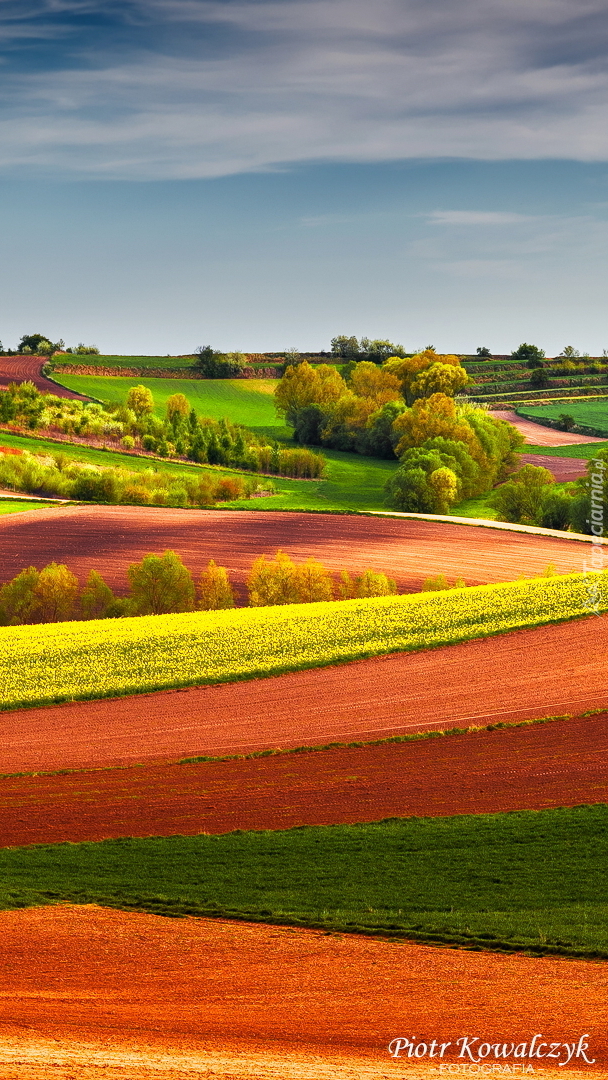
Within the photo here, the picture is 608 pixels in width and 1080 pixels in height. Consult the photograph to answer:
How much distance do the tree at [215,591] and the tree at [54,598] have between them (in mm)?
6823

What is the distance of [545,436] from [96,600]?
79827 millimetres

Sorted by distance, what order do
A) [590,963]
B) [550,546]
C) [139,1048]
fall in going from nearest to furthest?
[139,1048] < [590,963] < [550,546]

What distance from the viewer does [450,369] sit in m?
136

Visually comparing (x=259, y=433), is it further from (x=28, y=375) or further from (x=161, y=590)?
(x=161, y=590)

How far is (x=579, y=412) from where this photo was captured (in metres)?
139

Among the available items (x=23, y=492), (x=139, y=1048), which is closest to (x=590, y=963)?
(x=139, y=1048)

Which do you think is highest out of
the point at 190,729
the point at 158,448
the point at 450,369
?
the point at 450,369

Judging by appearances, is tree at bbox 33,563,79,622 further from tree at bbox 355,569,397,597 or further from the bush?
the bush

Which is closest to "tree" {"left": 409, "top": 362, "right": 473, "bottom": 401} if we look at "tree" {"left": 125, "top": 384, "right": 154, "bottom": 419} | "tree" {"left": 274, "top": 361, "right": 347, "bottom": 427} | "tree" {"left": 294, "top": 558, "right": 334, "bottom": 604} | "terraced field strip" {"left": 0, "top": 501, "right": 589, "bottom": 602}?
"tree" {"left": 274, "top": 361, "right": 347, "bottom": 427}

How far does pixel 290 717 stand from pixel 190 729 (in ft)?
10.8

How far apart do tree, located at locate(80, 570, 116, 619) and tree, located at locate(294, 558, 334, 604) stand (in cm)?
966

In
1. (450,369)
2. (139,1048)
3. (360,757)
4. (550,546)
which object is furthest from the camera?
(450,369)

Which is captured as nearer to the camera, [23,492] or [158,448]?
[23,492]

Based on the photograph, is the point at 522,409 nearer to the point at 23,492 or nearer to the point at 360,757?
the point at 23,492
